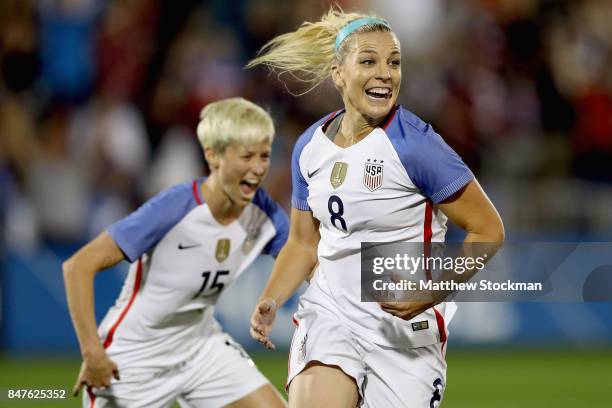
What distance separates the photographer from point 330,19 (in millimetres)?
4977

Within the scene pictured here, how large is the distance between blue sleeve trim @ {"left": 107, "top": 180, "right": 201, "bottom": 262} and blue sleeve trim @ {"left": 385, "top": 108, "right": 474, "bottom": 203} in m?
1.43

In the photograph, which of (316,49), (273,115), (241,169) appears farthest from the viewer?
(273,115)

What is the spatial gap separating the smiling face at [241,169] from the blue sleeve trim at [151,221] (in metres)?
0.18

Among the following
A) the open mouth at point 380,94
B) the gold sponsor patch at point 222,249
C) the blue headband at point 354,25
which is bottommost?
the gold sponsor patch at point 222,249

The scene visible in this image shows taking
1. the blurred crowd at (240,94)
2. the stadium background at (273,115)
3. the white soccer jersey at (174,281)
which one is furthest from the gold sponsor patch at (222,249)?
the blurred crowd at (240,94)

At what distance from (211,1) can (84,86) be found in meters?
2.01

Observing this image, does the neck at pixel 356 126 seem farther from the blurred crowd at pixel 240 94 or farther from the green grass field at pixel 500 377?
the blurred crowd at pixel 240 94

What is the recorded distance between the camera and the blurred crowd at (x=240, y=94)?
10.8 metres

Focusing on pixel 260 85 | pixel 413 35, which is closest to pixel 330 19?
pixel 260 85

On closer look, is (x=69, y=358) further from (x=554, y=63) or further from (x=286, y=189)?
(x=554, y=63)

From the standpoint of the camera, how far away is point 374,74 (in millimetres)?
4629

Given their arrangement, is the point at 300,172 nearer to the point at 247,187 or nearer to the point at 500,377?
the point at 247,187

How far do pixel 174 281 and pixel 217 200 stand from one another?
0.47 m

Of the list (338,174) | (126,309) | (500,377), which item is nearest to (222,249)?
(126,309)
